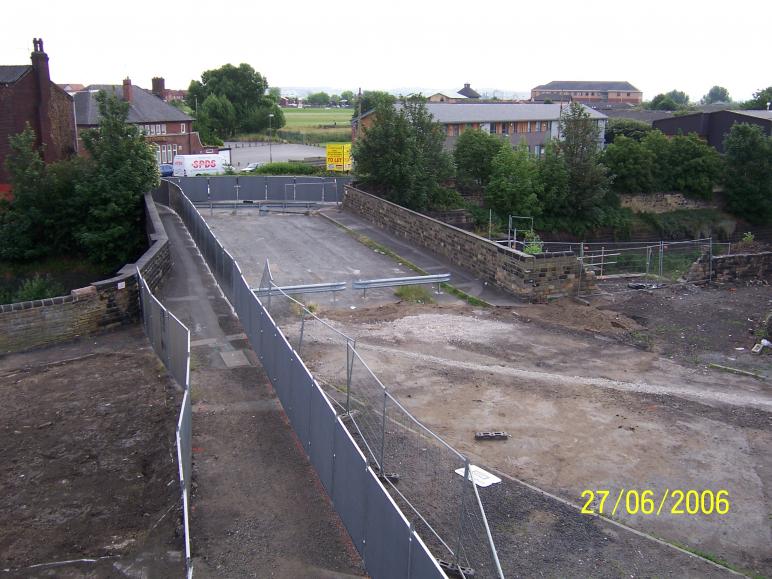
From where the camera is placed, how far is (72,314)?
1825cm

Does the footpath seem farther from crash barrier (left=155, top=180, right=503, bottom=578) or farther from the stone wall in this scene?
the stone wall

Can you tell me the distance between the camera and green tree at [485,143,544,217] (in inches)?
1909

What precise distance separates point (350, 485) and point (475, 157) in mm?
45260

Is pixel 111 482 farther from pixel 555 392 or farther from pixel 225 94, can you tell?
pixel 225 94

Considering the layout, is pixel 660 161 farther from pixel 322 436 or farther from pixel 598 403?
pixel 322 436

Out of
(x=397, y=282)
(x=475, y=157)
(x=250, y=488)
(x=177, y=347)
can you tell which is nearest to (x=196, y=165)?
(x=475, y=157)

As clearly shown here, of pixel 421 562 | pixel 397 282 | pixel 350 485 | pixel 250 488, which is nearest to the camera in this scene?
pixel 421 562

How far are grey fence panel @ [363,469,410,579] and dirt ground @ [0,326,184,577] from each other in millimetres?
2524

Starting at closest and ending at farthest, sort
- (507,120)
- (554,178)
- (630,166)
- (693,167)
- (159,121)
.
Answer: (554,178), (630,166), (693,167), (159,121), (507,120)

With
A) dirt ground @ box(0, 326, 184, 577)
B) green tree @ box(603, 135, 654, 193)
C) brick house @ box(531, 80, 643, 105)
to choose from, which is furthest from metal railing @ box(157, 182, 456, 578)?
brick house @ box(531, 80, 643, 105)

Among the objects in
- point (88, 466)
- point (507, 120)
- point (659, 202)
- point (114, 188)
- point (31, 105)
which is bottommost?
point (88, 466)

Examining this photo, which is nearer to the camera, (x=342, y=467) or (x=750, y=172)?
(x=342, y=467)

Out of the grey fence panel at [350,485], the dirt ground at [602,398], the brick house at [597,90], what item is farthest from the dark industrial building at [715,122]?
the brick house at [597,90]

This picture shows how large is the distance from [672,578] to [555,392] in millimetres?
5993
